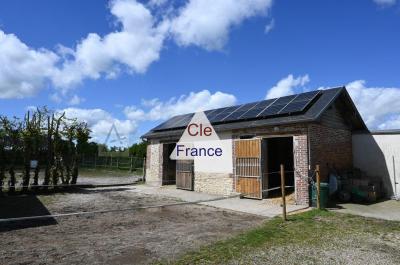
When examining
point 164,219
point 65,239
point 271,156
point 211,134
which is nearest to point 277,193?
point 271,156

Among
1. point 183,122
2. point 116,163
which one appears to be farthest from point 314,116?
point 116,163

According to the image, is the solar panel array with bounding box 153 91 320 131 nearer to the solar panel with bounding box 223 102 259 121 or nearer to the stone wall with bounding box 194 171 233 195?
the solar panel with bounding box 223 102 259 121

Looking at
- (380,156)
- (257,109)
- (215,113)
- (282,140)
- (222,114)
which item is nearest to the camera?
(380,156)

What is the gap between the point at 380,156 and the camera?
514 inches

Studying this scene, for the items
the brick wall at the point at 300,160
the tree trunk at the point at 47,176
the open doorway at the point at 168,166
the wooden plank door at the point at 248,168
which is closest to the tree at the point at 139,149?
the open doorway at the point at 168,166

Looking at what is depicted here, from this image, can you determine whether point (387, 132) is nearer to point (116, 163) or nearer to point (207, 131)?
point (207, 131)

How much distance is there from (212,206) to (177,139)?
255 inches

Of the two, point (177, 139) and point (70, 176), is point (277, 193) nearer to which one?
point (177, 139)

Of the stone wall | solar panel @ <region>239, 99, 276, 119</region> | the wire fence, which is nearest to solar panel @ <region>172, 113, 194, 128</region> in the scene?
the stone wall

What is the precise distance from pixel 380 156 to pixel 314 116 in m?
4.45

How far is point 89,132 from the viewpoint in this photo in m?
17.6

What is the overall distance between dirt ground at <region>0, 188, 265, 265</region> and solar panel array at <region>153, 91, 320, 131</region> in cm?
465

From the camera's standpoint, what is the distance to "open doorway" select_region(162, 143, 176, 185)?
18297mm

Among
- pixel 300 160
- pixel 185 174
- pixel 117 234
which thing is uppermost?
pixel 300 160
